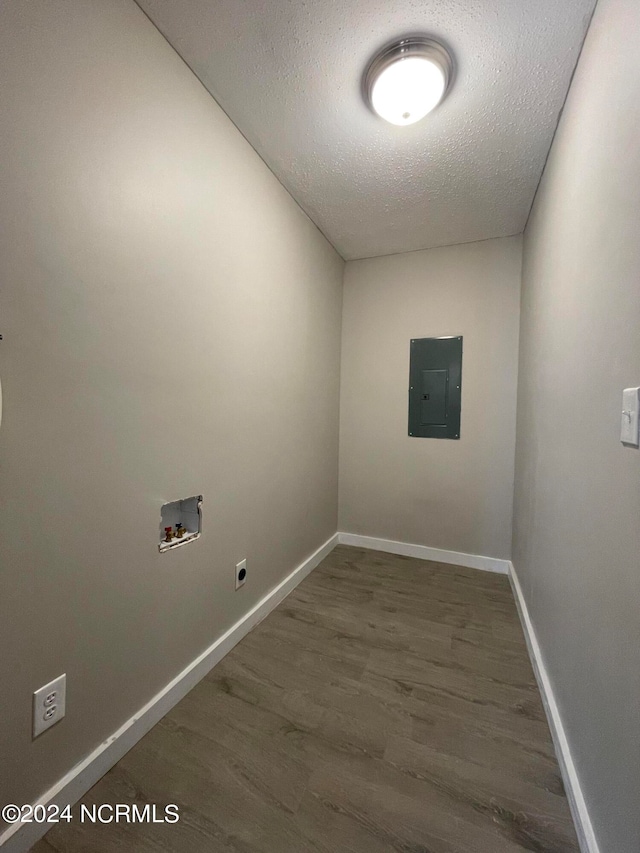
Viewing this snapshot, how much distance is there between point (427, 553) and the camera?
8.76ft

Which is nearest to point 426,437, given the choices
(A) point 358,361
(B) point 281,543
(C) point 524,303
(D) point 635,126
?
(A) point 358,361

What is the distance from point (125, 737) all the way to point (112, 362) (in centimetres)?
123

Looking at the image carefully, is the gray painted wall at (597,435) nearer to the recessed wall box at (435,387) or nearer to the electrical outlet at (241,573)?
the recessed wall box at (435,387)

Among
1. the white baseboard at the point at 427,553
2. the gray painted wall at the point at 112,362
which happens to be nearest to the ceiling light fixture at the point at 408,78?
the gray painted wall at the point at 112,362

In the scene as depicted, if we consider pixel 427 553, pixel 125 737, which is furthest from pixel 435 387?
pixel 125 737

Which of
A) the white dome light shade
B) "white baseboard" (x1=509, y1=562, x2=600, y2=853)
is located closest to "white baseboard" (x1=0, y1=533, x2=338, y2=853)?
"white baseboard" (x1=509, y1=562, x2=600, y2=853)

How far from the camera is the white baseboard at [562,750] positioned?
87cm

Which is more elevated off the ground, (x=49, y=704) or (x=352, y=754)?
(x=49, y=704)

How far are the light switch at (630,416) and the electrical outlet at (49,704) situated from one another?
156 cm

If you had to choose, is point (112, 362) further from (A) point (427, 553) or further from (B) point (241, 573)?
(A) point (427, 553)

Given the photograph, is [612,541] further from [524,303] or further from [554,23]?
[524,303]

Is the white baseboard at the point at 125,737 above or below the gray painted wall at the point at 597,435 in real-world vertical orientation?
below

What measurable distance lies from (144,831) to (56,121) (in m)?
1.91

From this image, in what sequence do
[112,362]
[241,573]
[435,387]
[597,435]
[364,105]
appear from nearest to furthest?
1. [597,435]
2. [112,362]
3. [364,105]
4. [241,573]
5. [435,387]
